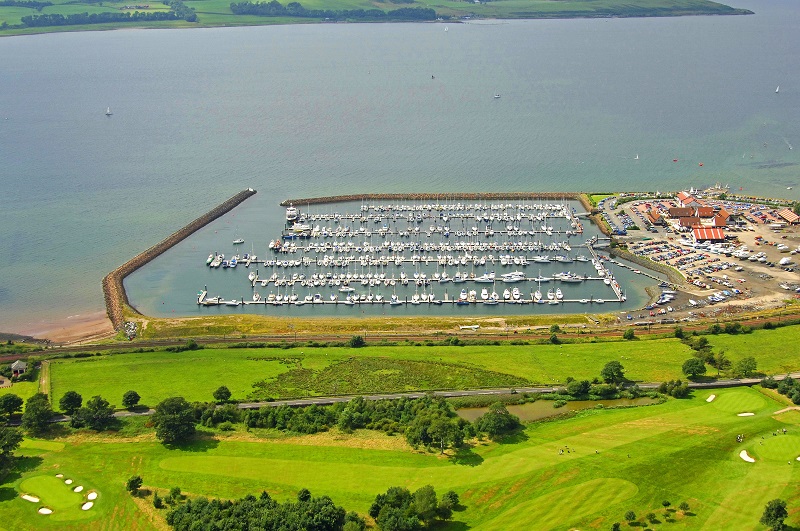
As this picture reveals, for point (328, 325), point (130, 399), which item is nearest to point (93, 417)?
point (130, 399)

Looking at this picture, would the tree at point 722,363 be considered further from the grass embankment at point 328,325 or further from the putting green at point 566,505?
the putting green at point 566,505

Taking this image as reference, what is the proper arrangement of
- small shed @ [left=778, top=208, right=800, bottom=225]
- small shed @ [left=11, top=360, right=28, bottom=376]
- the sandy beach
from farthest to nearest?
small shed @ [left=778, top=208, right=800, bottom=225], the sandy beach, small shed @ [left=11, top=360, right=28, bottom=376]

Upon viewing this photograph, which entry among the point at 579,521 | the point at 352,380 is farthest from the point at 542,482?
the point at 352,380

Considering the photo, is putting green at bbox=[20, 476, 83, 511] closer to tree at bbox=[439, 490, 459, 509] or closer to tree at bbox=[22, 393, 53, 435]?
Result: tree at bbox=[22, 393, 53, 435]

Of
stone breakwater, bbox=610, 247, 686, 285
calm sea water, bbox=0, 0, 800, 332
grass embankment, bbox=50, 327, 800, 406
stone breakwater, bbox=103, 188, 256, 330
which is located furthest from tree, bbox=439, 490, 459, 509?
calm sea water, bbox=0, 0, 800, 332

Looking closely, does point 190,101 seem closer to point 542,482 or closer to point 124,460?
point 124,460

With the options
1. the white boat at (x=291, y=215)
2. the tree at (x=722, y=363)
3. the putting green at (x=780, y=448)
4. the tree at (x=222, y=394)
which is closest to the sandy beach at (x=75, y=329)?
the tree at (x=222, y=394)

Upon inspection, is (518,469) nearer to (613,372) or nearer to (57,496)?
(613,372)
